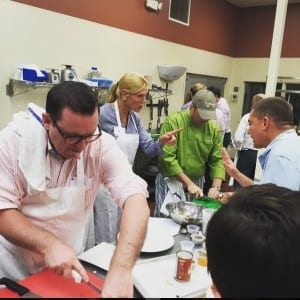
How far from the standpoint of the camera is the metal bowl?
5.88 ft

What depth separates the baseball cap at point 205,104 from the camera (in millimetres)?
2367

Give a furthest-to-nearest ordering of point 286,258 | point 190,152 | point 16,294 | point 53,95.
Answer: point 190,152 → point 53,95 → point 16,294 → point 286,258

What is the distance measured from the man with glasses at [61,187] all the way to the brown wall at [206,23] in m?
2.59

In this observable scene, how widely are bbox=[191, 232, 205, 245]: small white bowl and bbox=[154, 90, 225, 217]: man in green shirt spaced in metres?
0.69

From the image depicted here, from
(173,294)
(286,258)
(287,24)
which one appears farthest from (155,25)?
(286,258)

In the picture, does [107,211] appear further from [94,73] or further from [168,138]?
[94,73]

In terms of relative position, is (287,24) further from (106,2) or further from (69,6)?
(69,6)

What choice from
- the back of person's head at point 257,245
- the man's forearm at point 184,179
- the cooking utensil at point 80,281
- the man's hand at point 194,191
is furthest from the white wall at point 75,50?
the back of person's head at point 257,245

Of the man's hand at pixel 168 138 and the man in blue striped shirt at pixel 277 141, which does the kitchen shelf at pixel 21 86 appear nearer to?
the man's hand at pixel 168 138

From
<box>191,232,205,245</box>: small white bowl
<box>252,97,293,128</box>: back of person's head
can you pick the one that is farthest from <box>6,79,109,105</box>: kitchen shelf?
<box>191,232,205,245</box>: small white bowl

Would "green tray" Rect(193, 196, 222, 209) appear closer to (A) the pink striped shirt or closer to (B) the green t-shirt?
(B) the green t-shirt

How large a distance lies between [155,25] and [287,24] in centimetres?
268

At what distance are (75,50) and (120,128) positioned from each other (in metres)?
1.87

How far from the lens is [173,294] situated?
121 centimetres
